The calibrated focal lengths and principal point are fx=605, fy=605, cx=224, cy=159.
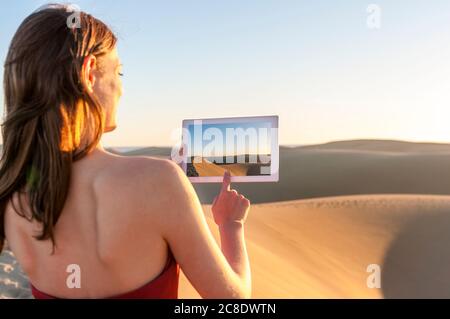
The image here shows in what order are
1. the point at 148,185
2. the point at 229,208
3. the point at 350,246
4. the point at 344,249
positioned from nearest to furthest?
1. the point at 148,185
2. the point at 229,208
3. the point at 344,249
4. the point at 350,246

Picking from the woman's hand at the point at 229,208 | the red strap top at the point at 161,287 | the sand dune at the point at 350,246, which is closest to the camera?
the red strap top at the point at 161,287

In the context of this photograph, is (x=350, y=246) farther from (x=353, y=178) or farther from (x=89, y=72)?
(x=353, y=178)

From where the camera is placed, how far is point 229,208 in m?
2.17

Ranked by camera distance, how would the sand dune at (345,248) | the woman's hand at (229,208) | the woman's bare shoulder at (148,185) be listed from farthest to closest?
the sand dune at (345,248), the woman's hand at (229,208), the woman's bare shoulder at (148,185)

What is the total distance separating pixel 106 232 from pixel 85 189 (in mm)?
140

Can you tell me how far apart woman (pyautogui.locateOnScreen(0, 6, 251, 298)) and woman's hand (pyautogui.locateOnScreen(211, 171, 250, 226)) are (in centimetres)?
39

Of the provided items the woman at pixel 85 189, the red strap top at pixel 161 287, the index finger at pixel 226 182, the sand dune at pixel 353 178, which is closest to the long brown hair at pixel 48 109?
the woman at pixel 85 189

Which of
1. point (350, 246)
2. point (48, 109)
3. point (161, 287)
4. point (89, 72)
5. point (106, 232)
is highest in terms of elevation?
point (89, 72)

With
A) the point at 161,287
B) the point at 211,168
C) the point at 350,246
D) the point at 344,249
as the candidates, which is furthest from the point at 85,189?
the point at 350,246

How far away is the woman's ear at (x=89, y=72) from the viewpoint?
5.65ft

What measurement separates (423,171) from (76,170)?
43.1 m

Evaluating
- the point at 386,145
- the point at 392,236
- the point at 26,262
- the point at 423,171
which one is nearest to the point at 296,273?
the point at 392,236

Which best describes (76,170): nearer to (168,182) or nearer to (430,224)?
(168,182)

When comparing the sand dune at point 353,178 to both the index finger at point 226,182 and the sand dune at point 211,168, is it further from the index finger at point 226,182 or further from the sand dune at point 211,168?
the index finger at point 226,182
